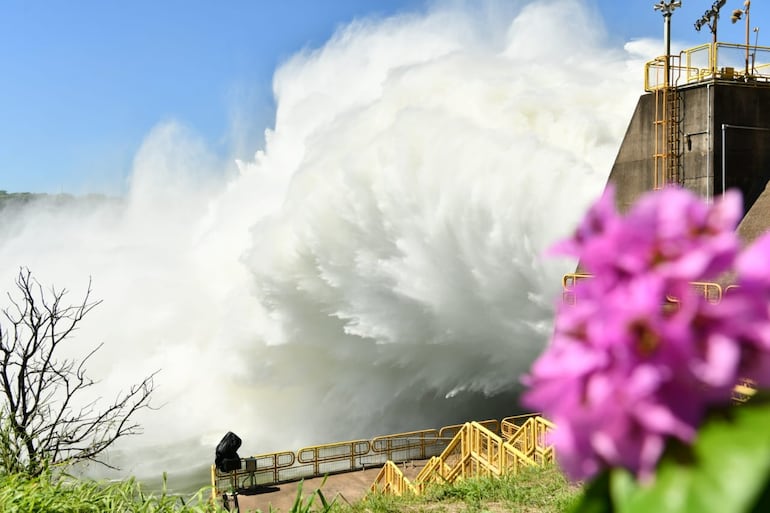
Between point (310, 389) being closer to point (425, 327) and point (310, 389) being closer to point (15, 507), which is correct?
point (425, 327)

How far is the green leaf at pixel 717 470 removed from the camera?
758 millimetres

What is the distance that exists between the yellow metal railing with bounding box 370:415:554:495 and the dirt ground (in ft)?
6.31

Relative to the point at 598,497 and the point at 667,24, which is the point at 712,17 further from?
the point at 598,497

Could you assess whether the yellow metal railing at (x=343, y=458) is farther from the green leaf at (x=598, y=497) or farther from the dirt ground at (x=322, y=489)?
the green leaf at (x=598, y=497)

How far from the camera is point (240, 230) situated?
40281 millimetres

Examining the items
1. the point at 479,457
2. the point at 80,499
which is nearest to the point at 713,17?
the point at 479,457

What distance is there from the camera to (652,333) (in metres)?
0.77

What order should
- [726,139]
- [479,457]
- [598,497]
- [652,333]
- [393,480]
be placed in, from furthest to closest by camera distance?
[726,139] → [393,480] → [479,457] → [598,497] → [652,333]

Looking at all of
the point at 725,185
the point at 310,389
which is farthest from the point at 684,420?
the point at 310,389

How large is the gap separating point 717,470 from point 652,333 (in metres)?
0.17

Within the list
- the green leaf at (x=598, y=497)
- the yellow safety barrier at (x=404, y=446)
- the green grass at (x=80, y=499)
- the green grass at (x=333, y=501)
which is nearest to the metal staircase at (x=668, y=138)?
the yellow safety barrier at (x=404, y=446)

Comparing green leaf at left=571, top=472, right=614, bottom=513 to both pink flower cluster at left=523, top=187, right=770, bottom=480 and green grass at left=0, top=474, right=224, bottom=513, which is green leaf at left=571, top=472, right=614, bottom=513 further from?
green grass at left=0, top=474, right=224, bottom=513

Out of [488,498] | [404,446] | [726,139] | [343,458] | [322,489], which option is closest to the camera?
[488,498]

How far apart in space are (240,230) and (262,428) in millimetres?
13878
